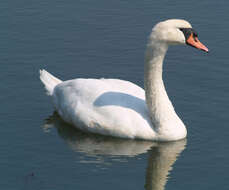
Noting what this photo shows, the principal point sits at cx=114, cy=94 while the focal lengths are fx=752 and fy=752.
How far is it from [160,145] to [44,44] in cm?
629

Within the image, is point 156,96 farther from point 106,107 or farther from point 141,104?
point 106,107

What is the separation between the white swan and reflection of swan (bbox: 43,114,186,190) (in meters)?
0.15

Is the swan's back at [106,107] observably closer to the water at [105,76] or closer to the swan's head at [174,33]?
the water at [105,76]

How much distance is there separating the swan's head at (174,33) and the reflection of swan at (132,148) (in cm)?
230

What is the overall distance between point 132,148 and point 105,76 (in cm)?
371

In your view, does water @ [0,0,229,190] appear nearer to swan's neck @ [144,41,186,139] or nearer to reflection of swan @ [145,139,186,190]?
reflection of swan @ [145,139,186,190]

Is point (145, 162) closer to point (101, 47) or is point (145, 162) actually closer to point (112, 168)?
point (112, 168)

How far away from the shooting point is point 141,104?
1714 centimetres

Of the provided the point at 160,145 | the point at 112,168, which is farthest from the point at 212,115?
the point at 112,168

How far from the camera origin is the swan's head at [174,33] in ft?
52.1

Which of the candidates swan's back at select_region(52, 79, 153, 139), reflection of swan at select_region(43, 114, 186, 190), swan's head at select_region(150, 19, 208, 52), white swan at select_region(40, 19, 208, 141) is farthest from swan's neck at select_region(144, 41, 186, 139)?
swan's head at select_region(150, 19, 208, 52)

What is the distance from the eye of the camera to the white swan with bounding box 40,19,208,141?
16.0 metres

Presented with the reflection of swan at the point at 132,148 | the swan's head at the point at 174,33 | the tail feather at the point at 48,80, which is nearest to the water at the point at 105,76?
the reflection of swan at the point at 132,148

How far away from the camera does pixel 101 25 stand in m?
22.5
